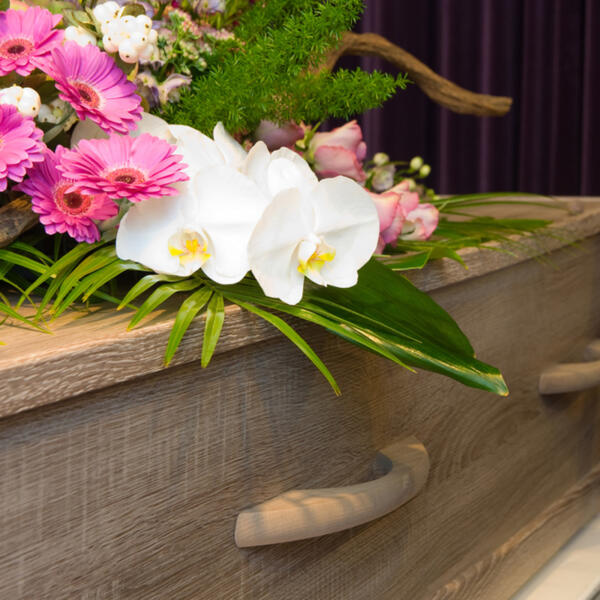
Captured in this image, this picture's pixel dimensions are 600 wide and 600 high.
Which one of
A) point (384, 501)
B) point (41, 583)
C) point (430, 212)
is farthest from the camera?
point (430, 212)

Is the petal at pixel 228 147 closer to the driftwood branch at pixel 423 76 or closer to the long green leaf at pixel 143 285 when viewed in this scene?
the long green leaf at pixel 143 285

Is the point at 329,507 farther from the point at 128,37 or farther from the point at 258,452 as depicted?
the point at 128,37

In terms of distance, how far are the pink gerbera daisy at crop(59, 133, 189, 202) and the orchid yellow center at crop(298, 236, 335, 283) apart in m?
0.07

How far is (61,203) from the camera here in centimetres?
41

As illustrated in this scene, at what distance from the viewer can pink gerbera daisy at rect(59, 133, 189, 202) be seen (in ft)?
1.25

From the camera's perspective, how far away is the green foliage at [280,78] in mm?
470

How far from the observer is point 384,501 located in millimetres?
518

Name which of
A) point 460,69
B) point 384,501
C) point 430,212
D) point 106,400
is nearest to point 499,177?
point 460,69

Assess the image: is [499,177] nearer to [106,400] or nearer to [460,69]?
[460,69]

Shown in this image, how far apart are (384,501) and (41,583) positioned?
0.76 feet

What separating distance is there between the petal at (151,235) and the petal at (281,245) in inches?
1.4

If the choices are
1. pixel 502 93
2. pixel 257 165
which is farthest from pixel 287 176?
pixel 502 93

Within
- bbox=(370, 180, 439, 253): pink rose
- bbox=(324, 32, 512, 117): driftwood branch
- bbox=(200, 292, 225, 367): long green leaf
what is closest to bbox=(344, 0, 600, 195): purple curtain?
bbox=(324, 32, 512, 117): driftwood branch

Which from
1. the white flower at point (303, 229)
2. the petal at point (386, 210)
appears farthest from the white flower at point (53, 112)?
the petal at point (386, 210)
